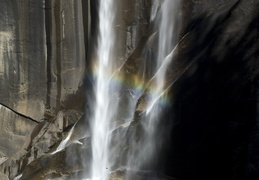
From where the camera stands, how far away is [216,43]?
5344 millimetres

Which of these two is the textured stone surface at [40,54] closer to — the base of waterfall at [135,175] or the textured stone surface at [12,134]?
the textured stone surface at [12,134]

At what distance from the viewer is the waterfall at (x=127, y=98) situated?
5938 millimetres

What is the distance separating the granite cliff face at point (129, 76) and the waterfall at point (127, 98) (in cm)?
16

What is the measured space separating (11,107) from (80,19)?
2228 millimetres

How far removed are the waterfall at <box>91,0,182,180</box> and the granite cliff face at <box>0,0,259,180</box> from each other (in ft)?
0.51

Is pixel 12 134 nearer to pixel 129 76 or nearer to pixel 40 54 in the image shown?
pixel 40 54

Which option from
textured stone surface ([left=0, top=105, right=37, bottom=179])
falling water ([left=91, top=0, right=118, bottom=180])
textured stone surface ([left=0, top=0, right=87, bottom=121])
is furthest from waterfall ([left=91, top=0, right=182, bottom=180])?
textured stone surface ([left=0, top=105, right=37, bottom=179])

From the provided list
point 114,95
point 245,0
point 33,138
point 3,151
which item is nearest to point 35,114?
point 33,138

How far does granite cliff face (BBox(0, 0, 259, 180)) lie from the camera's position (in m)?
5.03

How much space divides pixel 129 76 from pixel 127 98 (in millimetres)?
394

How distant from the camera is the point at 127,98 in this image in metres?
6.95

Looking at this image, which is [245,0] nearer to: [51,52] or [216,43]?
[216,43]

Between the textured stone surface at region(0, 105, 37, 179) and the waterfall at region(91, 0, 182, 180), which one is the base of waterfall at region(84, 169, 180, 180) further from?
the textured stone surface at region(0, 105, 37, 179)

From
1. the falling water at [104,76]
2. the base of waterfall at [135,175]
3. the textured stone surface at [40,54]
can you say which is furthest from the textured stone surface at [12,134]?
the base of waterfall at [135,175]
